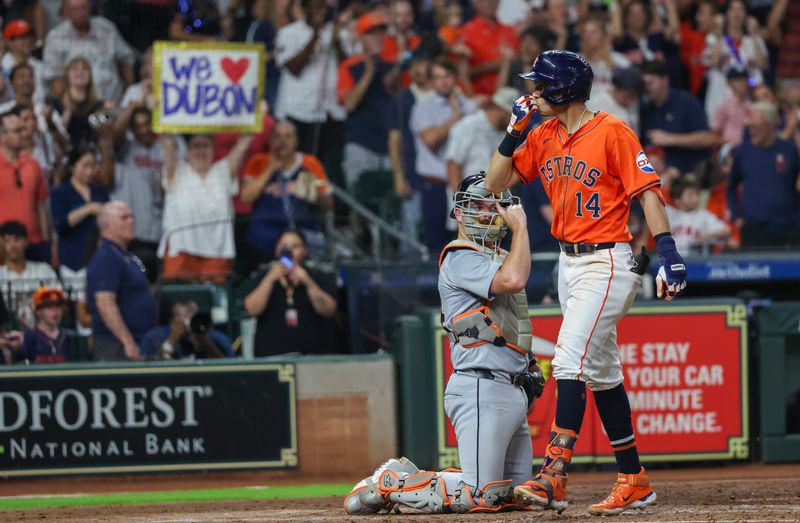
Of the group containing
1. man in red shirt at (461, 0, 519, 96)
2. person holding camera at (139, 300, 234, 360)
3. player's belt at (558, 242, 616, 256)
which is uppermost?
man in red shirt at (461, 0, 519, 96)

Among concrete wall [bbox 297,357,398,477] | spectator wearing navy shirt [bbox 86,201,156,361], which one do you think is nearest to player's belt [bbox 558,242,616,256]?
concrete wall [bbox 297,357,398,477]

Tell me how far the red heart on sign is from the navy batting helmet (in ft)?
16.8

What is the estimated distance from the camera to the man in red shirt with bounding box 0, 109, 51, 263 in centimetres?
976

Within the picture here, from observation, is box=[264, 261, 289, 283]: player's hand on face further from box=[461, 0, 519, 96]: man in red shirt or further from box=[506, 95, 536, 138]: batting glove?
box=[506, 95, 536, 138]: batting glove

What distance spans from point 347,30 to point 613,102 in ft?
8.04

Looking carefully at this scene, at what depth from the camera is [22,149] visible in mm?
10008

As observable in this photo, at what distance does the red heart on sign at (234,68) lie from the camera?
33.5 ft

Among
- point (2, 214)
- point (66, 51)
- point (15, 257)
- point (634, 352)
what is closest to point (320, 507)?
point (634, 352)

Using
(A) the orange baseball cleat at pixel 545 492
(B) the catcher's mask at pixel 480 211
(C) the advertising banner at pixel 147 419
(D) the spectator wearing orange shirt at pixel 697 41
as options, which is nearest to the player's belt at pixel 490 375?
(A) the orange baseball cleat at pixel 545 492

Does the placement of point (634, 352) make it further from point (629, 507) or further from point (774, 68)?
point (774, 68)

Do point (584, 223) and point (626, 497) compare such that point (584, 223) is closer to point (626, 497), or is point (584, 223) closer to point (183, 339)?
point (626, 497)

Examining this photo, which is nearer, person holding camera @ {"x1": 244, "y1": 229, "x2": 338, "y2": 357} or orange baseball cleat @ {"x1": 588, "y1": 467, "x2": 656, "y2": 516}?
A: orange baseball cleat @ {"x1": 588, "y1": 467, "x2": 656, "y2": 516}

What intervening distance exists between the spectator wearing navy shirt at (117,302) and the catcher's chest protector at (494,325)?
376 cm

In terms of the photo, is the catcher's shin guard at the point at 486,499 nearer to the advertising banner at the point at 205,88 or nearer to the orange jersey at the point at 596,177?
the orange jersey at the point at 596,177
